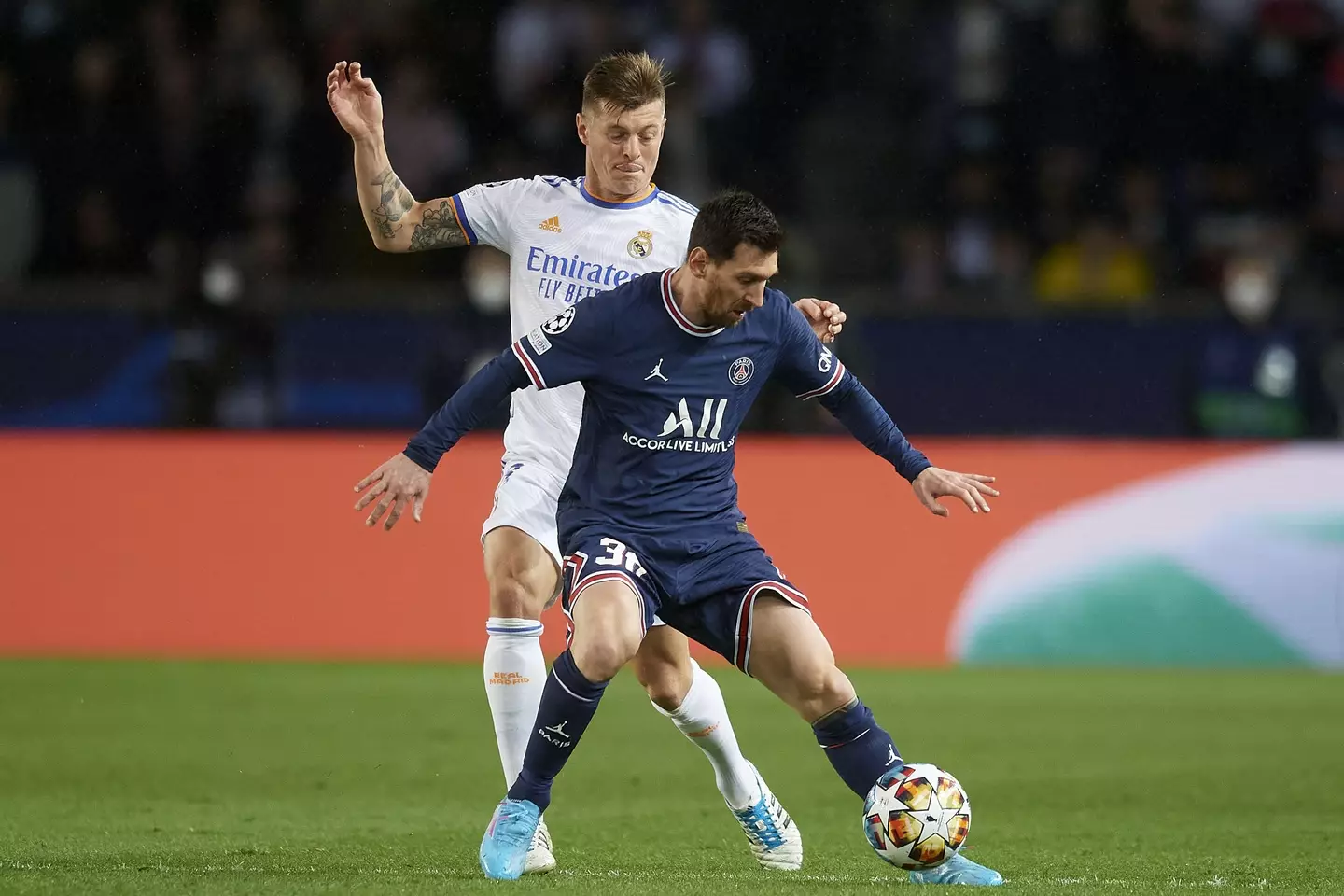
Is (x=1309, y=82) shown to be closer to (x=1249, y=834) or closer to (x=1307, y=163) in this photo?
(x=1307, y=163)

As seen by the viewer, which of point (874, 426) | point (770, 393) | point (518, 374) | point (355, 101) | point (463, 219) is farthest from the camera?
point (770, 393)

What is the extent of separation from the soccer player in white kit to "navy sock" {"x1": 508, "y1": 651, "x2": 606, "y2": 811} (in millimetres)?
489

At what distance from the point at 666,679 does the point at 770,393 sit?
580cm

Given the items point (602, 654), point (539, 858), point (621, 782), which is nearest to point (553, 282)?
point (602, 654)

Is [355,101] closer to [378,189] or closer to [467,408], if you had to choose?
[378,189]

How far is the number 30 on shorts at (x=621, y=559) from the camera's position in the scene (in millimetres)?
4961

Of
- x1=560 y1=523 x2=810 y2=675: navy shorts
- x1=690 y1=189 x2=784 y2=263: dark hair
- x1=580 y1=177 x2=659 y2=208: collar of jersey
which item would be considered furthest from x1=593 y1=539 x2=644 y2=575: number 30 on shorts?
x1=580 y1=177 x2=659 y2=208: collar of jersey

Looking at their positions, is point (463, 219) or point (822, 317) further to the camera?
point (463, 219)

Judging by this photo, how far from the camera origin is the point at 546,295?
230 inches

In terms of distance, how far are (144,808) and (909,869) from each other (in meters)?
2.82

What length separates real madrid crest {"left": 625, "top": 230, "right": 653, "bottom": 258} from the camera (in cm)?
580

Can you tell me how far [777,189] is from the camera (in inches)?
510

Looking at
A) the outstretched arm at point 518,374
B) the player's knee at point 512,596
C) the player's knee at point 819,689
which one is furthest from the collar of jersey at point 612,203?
the player's knee at point 819,689

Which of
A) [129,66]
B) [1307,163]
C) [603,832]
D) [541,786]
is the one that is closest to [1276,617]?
[1307,163]
